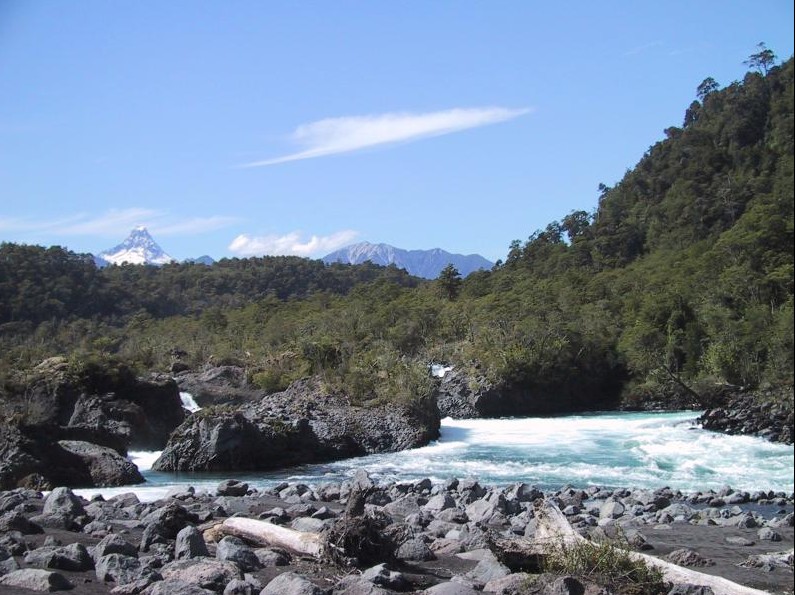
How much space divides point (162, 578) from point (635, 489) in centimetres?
1318

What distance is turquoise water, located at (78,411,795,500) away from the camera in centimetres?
2019

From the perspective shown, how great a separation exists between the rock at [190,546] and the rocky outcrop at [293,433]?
46.3 ft

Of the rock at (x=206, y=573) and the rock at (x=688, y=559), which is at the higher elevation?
the rock at (x=206, y=573)

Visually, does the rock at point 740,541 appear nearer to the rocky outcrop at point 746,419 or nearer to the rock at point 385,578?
the rock at point 385,578

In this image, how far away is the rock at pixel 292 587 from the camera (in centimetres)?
730

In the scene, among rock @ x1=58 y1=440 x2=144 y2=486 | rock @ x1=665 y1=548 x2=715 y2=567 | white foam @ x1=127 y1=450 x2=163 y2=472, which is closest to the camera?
rock @ x1=665 y1=548 x2=715 y2=567

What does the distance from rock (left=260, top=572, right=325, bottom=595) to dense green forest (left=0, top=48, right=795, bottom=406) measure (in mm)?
11635

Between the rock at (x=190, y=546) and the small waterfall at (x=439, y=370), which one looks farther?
the small waterfall at (x=439, y=370)

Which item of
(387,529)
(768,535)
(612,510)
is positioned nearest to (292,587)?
(387,529)

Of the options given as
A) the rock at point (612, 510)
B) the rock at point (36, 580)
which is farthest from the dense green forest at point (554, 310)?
the rock at point (36, 580)

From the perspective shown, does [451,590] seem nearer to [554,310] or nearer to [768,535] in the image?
[768,535]

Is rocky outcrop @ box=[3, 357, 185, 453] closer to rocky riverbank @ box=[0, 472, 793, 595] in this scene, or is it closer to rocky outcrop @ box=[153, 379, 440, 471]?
rocky outcrop @ box=[153, 379, 440, 471]

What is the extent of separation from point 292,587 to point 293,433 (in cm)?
1805

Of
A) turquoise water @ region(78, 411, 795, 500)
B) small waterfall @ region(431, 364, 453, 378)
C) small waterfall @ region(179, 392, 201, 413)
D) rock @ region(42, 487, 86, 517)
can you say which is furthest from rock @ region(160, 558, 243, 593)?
small waterfall @ region(431, 364, 453, 378)
